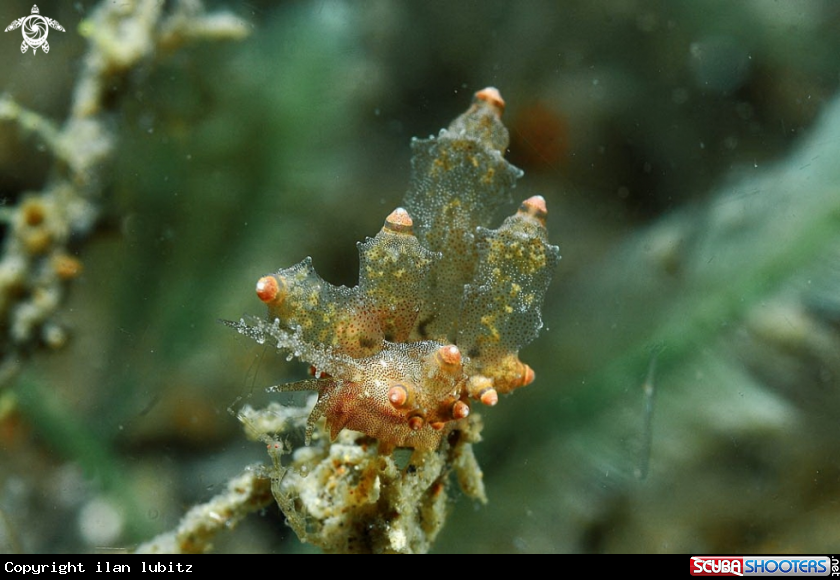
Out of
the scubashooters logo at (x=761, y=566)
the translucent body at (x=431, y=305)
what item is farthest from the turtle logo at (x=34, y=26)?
the scubashooters logo at (x=761, y=566)

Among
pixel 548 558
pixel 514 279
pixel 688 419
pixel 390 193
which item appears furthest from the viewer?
pixel 390 193

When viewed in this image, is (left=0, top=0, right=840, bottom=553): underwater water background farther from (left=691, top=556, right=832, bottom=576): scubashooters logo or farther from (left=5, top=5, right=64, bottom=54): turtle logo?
(left=691, top=556, right=832, bottom=576): scubashooters logo

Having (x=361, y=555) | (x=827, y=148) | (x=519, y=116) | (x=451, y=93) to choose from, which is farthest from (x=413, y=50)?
(x=361, y=555)

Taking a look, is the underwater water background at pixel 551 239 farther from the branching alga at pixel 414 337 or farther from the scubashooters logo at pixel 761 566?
the branching alga at pixel 414 337

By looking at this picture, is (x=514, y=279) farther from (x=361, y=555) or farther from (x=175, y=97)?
(x=175, y=97)

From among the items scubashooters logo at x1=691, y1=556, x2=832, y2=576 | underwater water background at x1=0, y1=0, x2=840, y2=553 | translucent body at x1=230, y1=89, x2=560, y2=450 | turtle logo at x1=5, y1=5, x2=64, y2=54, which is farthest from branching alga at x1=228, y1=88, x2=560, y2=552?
turtle logo at x1=5, y1=5, x2=64, y2=54

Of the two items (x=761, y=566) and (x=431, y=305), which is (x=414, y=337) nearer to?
(x=431, y=305)
